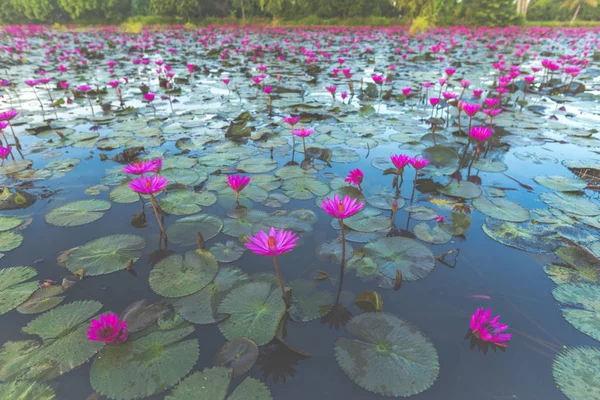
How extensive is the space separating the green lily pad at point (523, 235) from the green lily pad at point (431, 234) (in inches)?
11.9

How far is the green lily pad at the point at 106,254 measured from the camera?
1.69 m

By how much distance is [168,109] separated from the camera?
4766 mm

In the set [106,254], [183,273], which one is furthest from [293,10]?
[183,273]

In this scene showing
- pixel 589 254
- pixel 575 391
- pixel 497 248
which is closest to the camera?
pixel 575 391

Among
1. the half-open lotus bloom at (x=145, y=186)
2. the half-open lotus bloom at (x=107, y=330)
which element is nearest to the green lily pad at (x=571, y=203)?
the half-open lotus bloom at (x=145, y=186)

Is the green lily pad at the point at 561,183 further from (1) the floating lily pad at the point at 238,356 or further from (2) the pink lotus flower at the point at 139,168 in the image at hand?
(2) the pink lotus flower at the point at 139,168

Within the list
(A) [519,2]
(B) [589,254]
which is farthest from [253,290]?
(A) [519,2]

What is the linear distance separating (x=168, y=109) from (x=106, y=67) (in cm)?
560

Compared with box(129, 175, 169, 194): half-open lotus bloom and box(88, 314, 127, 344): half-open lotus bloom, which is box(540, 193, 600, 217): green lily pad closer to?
box(129, 175, 169, 194): half-open lotus bloom

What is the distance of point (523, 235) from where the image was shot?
194cm

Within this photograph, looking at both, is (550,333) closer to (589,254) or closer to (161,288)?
(589,254)

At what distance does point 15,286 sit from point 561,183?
3.90m

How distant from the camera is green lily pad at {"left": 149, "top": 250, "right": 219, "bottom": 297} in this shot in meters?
1.55

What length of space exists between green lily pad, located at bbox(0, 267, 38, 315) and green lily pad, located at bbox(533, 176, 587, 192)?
12.1ft
